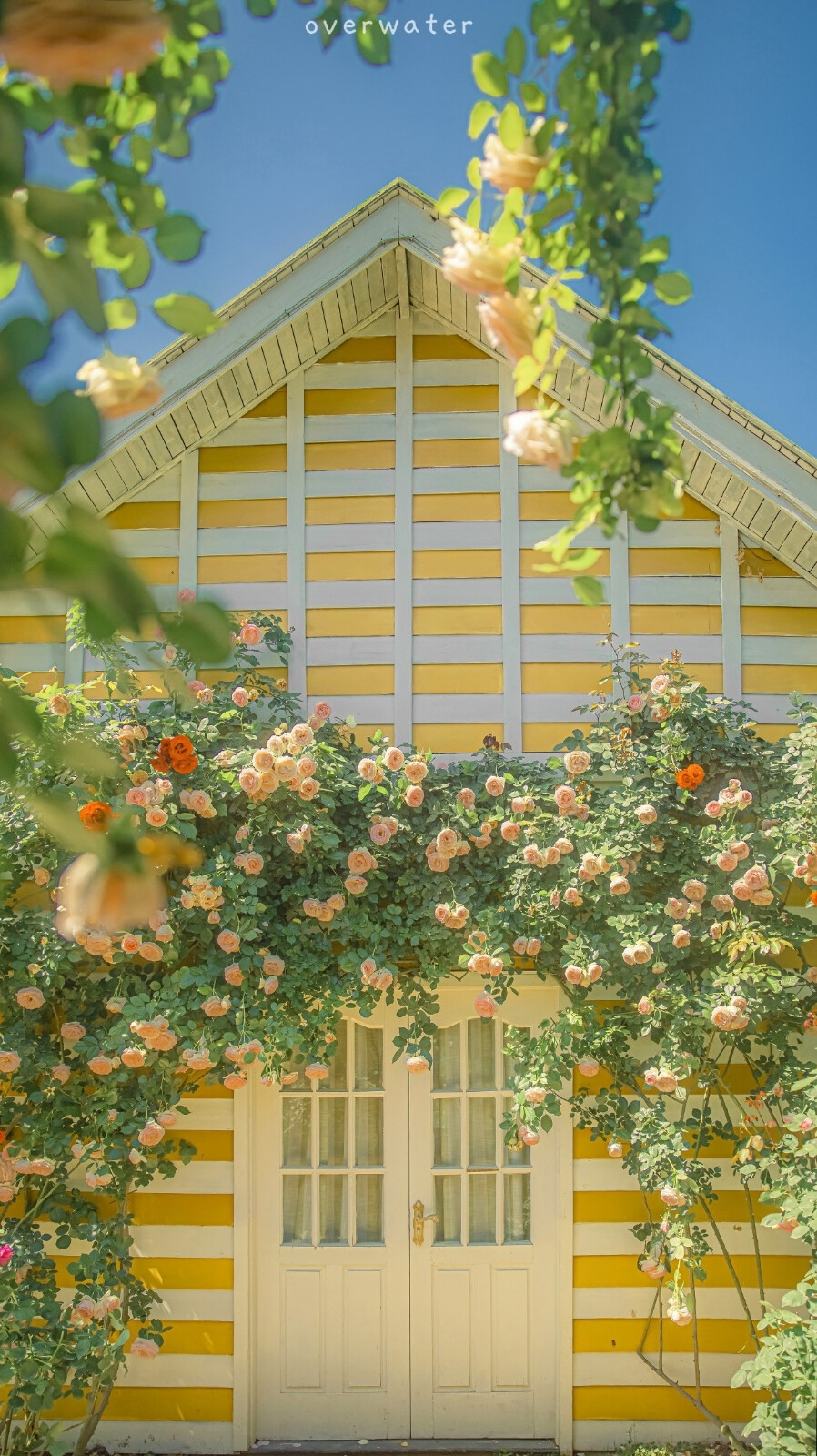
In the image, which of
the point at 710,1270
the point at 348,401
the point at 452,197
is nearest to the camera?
the point at 452,197

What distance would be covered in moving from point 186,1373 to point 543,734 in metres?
3.08

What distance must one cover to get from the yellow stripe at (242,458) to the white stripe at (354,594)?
60 centimetres

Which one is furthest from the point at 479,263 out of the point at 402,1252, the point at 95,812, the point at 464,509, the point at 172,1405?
the point at 172,1405

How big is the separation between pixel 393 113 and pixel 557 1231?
4880 mm

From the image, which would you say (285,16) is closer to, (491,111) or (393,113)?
(393,113)

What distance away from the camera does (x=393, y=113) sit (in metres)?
4.75

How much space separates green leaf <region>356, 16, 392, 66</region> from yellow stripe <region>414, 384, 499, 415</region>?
3533 mm

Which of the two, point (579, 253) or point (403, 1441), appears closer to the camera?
point (579, 253)

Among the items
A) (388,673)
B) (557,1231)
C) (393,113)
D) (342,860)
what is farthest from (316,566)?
(557,1231)

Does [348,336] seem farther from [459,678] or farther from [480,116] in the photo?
[480,116]

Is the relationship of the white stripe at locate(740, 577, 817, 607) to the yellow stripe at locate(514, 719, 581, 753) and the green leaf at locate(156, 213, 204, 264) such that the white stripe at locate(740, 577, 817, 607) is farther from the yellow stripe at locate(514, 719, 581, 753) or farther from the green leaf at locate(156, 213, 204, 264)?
the green leaf at locate(156, 213, 204, 264)

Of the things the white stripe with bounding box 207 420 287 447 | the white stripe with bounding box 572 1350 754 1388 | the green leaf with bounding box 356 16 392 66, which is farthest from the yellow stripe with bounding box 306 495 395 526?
the white stripe with bounding box 572 1350 754 1388

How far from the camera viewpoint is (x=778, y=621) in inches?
187

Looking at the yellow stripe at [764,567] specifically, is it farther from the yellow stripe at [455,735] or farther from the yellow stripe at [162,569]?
the yellow stripe at [162,569]
